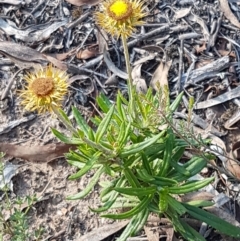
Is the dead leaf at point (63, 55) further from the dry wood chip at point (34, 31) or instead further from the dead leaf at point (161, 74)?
the dead leaf at point (161, 74)

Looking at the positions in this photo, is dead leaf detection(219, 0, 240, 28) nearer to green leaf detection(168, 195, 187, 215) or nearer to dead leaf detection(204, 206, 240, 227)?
dead leaf detection(204, 206, 240, 227)

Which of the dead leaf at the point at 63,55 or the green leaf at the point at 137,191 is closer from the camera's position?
the green leaf at the point at 137,191

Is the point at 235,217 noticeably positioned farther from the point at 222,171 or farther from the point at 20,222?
the point at 20,222

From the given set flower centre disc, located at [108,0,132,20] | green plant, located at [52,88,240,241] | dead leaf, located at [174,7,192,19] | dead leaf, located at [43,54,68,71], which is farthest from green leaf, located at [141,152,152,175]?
dead leaf, located at [174,7,192,19]

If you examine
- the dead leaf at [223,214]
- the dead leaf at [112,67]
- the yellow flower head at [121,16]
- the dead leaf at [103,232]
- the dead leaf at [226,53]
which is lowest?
the dead leaf at [103,232]

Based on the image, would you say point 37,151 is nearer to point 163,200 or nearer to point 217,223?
point 163,200

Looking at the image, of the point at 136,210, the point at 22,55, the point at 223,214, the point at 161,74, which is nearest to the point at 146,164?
the point at 136,210

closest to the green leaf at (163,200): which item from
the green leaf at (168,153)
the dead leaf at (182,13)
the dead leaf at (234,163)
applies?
the green leaf at (168,153)
